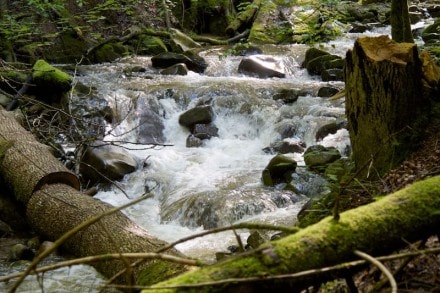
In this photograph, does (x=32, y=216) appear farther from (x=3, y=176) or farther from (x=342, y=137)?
(x=342, y=137)

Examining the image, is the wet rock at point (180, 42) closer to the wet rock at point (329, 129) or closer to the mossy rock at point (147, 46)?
the mossy rock at point (147, 46)

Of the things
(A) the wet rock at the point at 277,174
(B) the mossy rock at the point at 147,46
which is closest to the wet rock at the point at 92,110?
(A) the wet rock at the point at 277,174

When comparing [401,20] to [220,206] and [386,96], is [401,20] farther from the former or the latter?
[220,206]

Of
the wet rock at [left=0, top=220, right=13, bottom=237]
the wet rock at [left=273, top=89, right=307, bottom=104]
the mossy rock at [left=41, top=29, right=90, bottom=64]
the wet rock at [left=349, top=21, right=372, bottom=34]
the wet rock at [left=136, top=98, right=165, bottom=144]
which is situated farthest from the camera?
the wet rock at [left=349, top=21, right=372, bottom=34]

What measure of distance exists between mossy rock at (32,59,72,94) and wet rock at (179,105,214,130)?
251 centimetres

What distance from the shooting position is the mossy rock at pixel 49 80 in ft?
30.7

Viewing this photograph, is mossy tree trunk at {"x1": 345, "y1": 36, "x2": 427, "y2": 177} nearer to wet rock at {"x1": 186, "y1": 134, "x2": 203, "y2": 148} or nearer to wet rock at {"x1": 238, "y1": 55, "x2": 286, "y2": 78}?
wet rock at {"x1": 186, "y1": 134, "x2": 203, "y2": 148}

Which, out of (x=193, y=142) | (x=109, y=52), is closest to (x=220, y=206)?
(x=193, y=142)

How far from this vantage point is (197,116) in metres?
9.91

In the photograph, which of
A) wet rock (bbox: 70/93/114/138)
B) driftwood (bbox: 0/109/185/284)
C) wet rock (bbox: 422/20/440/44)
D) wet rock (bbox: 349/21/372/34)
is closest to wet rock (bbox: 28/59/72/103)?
wet rock (bbox: 70/93/114/138)

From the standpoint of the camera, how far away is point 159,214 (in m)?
6.64

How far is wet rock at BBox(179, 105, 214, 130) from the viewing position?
32.4ft

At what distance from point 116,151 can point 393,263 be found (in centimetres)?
633

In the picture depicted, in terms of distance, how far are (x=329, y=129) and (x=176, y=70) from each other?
5.62m
